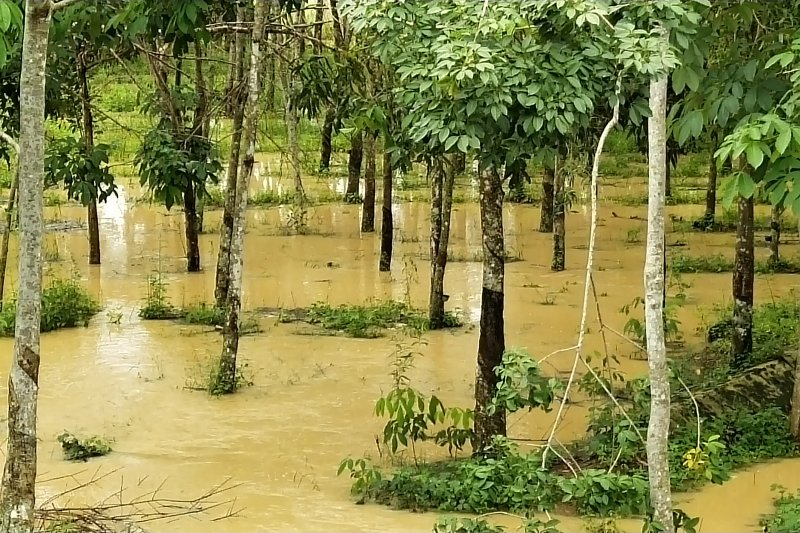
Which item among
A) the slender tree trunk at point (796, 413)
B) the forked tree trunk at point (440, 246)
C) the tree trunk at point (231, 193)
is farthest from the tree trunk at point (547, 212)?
the slender tree trunk at point (796, 413)

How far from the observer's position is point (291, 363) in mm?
10477

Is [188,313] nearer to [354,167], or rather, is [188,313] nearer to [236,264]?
[236,264]

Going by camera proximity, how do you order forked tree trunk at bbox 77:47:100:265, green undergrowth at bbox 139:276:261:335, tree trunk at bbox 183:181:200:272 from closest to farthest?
green undergrowth at bbox 139:276:261:335 → forked tree trunk at bbox 77:47:100:265 → tree trunk at bbox 183:181:200:272

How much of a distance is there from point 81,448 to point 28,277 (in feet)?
10.7

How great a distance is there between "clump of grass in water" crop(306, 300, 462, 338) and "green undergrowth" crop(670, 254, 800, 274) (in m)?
4.15

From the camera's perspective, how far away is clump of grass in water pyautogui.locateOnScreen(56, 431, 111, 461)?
760 cm

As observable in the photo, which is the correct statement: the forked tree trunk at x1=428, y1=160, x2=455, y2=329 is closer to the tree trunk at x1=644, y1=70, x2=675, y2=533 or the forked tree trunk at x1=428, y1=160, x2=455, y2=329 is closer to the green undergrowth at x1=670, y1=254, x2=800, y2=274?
the green undergrowth at x1=670, y1=254, x2=800, y2=274

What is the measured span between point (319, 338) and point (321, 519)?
4.94 metres

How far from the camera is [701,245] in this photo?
54.1 ft

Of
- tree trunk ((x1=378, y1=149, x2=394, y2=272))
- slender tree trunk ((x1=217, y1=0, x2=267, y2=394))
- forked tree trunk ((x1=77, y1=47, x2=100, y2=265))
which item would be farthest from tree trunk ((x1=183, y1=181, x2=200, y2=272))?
slender tree trunk ((x1=217, y1=0, x2=267, y2=394))

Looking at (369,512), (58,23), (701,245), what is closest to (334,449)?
(369,512)

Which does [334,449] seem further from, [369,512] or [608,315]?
[608,315]

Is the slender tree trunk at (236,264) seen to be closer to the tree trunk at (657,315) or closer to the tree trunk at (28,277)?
the tree trunk at (28,277)

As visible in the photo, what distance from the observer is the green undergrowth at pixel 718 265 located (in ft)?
47.0
